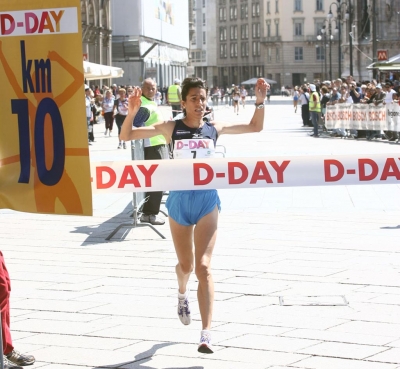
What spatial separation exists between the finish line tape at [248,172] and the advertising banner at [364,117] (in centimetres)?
1945

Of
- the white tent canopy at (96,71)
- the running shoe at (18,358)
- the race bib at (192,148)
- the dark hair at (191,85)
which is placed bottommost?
the running shoe at (18,358)

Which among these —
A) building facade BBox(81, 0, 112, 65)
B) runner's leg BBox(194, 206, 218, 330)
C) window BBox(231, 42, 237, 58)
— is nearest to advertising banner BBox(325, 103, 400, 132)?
runner's leg BBox(194, 206, 218, 330)

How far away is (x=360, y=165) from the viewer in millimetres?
6074

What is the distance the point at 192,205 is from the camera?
5922 mm

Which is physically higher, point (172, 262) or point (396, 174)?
point (396, 174)

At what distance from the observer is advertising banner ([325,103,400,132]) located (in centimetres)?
2564

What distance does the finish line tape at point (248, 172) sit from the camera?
5.93 meters

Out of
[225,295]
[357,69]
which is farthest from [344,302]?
[357,69]

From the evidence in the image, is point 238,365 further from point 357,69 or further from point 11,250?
point 357,69

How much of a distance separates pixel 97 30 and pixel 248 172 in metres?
54.8

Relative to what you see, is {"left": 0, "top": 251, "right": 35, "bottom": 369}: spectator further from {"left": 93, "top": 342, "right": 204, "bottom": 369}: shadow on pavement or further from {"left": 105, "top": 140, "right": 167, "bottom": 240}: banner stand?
{"left": 105, "top": 140, "right": 167, "bottom": 240}: banner stand

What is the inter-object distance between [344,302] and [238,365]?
1.84 meters

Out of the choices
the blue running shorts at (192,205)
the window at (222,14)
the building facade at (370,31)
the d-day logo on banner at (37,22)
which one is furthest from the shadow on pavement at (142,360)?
the window at (222,14)

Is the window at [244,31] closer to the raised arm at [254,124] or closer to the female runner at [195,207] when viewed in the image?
the raised arm at [254,124]
